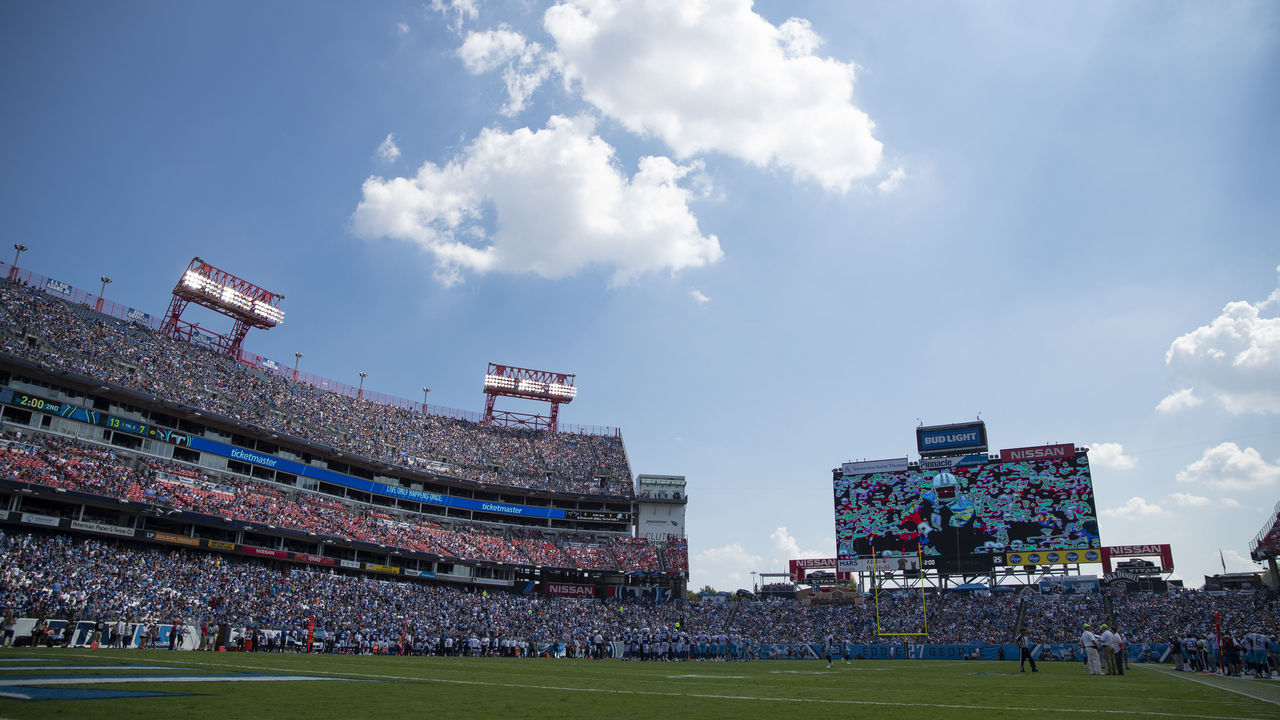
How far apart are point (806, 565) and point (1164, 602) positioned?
27269mm

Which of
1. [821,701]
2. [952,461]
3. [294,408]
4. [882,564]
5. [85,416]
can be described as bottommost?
[821,701]

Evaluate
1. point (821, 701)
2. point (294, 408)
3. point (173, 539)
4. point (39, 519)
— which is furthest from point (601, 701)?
point (294, 408)

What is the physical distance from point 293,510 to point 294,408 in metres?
10.6

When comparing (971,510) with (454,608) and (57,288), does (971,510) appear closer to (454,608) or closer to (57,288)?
(454,608)

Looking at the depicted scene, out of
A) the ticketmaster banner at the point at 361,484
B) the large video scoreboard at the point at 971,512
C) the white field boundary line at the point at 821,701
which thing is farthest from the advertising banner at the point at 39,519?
the large video scoreboard at the point at 971,512

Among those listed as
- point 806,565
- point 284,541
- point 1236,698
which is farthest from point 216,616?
point 806,565

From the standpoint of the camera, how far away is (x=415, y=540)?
57.2 m

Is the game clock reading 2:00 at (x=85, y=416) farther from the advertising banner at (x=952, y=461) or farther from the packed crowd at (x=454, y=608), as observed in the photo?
the advertising banner at (x=952, y=461)

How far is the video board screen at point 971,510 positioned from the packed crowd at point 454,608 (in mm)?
5046

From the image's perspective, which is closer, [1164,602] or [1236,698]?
[1236,698]

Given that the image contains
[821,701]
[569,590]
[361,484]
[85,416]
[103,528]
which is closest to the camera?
[821,701]

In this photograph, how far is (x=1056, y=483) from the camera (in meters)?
50.7

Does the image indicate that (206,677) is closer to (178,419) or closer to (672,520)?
(178,419)

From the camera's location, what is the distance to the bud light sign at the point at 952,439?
182 feet
